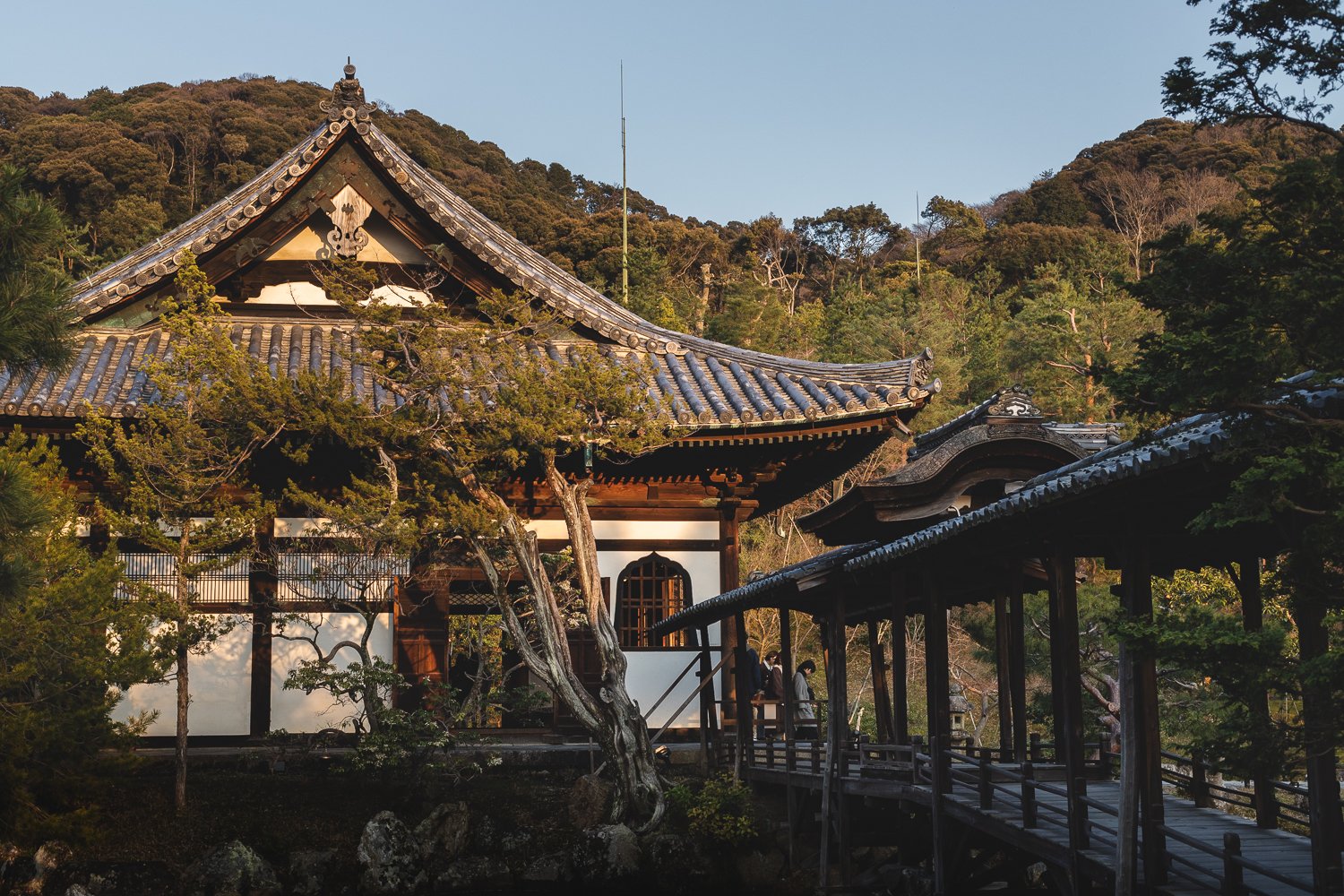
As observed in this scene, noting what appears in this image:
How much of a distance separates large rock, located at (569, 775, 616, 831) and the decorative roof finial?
8.92 m

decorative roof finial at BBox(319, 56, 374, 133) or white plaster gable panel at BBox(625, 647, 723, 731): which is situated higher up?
decorative roof finial at BBox(319, 56, 374, 133)

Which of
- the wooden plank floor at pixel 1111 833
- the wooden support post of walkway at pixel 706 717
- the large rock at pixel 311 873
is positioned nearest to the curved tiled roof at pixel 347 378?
the wooden support post of walkway at pixel 706 717

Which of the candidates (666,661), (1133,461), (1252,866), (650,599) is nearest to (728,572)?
(650,599)

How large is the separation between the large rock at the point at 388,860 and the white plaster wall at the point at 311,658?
289 cm

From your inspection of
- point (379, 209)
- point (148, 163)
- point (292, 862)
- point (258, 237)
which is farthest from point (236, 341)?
point (148, 163)

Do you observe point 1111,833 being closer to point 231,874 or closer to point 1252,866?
point 1252,866

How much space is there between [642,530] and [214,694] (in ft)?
18.3

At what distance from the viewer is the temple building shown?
16641 mm

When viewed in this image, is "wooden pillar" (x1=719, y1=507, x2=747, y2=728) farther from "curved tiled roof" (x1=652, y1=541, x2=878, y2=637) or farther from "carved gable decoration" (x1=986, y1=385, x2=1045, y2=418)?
"carved gable decoration" (x1=986, y1=385, x2=1045, y2=418)

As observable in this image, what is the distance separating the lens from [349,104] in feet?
59.6

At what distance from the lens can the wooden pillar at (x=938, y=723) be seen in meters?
12.0

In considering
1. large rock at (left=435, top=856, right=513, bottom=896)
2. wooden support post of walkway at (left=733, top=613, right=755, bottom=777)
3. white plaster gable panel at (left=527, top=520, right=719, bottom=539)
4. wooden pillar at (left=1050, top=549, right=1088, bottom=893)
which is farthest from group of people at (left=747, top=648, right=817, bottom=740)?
wooden pillar at (left=1050, top=549, right=1088, bottom=893)

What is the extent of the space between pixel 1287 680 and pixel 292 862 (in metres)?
9.70

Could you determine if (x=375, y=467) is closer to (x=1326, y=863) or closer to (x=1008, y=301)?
(x=1326, y=863)
